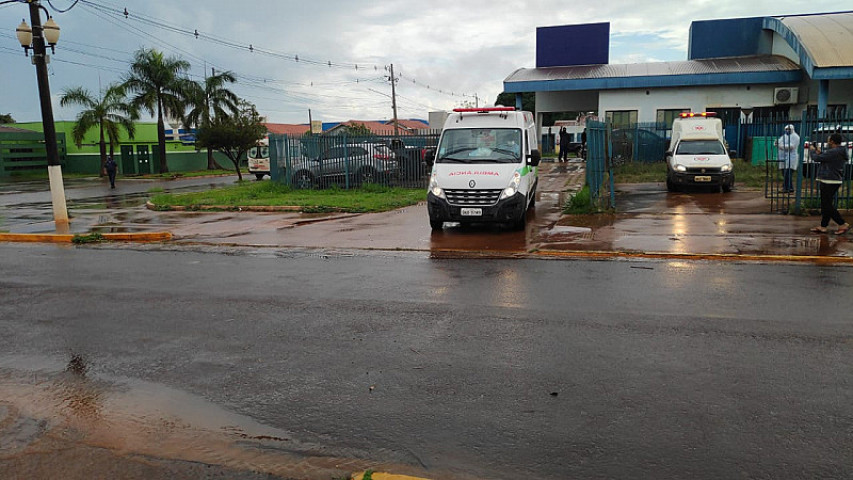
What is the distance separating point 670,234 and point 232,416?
9.48 m

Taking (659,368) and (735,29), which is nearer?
(659,368)

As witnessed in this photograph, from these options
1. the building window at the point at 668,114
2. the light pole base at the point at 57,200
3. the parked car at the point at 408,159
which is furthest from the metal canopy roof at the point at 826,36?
the light pole base at the point at 57,200

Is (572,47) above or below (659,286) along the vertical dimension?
above

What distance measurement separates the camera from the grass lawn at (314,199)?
720 inches

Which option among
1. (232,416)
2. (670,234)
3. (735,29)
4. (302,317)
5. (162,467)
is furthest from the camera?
(735,29)

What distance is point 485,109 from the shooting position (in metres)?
14.2

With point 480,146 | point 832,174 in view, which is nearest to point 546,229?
point 480,146

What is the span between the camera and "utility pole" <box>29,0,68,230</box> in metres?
15.9

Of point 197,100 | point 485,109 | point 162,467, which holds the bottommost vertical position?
point 162,467

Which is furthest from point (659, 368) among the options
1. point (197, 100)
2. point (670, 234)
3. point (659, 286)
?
point (197, 100)

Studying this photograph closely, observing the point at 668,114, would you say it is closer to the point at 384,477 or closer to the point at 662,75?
the point at 662,75

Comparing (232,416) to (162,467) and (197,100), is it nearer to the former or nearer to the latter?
Result: (162,467)

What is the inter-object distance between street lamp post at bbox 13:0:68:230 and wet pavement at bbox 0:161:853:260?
0.71 metres

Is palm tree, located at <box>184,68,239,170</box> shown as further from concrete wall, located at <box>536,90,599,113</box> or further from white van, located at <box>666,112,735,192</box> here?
white van, located at <box>666,112,735,192</box>
